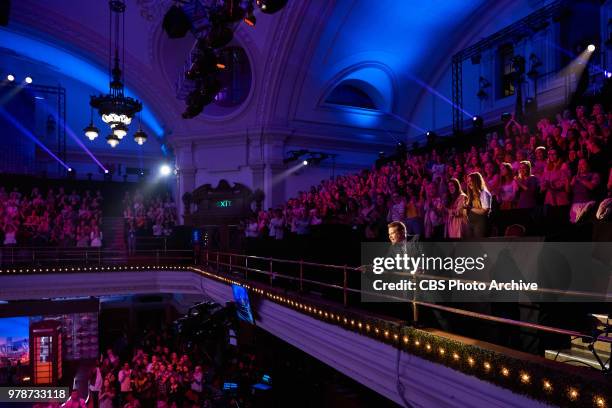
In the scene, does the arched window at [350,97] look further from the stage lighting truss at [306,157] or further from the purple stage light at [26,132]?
the purple stage light at [26,132]

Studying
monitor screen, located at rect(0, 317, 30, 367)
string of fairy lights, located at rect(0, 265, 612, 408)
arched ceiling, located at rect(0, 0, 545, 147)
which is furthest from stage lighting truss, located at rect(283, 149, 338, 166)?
monitor screen, located at rect(0, 317, 30, 367)

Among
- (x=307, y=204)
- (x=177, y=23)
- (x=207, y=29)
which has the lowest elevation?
(x=307, y=204)

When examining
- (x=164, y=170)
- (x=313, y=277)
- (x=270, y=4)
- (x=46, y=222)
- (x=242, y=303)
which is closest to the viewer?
(x=270, y=4)

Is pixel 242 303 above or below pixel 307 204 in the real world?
below

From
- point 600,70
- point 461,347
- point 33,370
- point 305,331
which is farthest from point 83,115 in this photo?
point 461,347

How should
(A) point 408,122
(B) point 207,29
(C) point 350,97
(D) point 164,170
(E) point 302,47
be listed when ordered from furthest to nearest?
(D) point 164,170, (A) point 408,122, (C) point 350,97, (E) point 302,47, (B) point 207,29

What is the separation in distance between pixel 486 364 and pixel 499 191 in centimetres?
359

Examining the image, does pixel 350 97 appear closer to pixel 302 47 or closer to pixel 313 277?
pixel 302 47

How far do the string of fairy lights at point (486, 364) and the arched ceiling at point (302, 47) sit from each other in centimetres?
1236

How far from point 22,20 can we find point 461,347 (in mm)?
18719

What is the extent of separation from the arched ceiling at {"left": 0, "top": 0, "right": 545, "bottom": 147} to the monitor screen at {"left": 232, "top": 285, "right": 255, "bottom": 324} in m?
9.11

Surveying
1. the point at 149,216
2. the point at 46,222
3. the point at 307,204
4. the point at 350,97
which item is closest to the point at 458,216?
the point at 307,204

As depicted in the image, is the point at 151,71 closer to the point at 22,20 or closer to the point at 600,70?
the point at 22,20

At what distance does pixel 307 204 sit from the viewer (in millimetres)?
11953
